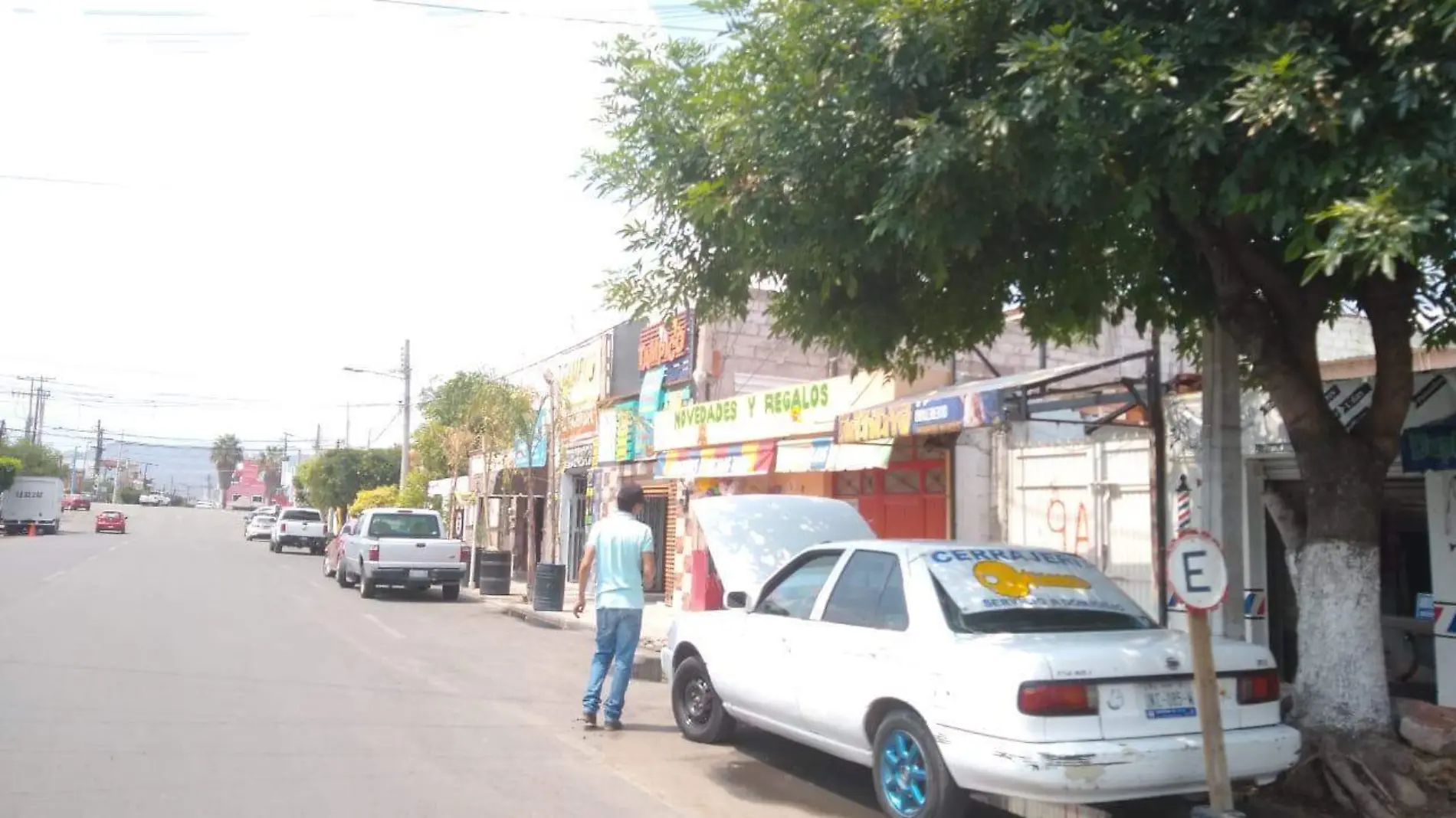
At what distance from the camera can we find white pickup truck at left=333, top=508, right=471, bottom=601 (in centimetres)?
2019

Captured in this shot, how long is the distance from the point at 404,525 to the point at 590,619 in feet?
19.1

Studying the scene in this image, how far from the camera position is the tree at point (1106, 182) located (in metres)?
5.18

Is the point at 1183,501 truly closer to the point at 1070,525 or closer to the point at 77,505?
the point at 1070,525

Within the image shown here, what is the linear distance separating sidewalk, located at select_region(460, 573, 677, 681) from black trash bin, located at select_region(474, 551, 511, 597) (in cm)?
16

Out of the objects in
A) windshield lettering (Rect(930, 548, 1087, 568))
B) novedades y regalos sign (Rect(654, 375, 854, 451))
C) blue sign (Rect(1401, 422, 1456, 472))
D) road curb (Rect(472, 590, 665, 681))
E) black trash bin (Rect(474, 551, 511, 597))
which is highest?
novedades y regalos sign (Rect(654, 375, 854, 451))

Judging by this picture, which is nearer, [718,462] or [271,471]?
[718,462]

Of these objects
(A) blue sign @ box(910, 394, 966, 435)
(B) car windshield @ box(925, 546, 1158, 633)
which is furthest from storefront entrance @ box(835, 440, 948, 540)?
(B) car windshield @ box(925, 546, 1158, 633)

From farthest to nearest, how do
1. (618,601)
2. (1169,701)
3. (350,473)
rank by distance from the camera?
(350,473) < (618,601) < (1169,701)

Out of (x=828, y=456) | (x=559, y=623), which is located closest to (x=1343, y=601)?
(x=828, y=456)

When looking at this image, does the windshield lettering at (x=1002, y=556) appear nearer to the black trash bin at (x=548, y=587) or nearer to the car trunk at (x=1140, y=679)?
the car trunk at (x=1140, y=679)

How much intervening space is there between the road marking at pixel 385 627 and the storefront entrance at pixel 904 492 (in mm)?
6355

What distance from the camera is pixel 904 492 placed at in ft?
47.5

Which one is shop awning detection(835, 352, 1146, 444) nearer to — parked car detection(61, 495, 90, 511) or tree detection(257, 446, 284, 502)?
parked car detection(61, 495, 90, 511)

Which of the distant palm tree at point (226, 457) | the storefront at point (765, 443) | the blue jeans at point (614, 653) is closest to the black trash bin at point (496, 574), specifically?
the storefront at point (765, 443)
